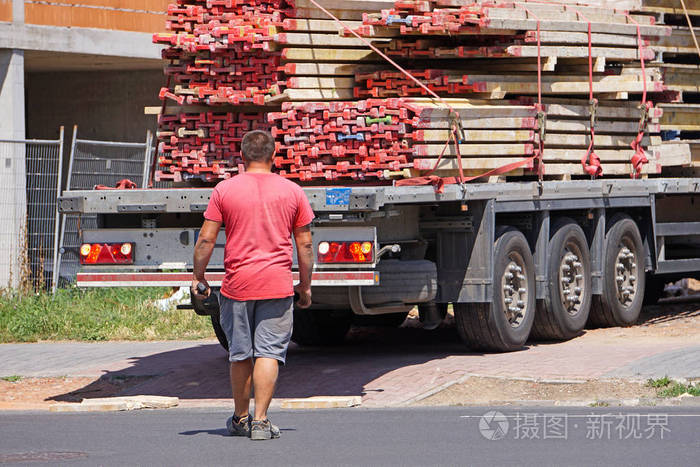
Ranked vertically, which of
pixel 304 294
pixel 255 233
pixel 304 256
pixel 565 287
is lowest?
pixel 565 287

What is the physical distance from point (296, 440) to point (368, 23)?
5.18 metres

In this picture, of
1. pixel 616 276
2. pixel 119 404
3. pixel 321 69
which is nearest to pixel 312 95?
pixel 321 69

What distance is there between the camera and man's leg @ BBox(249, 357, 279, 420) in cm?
810

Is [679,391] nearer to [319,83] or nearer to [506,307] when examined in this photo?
[506,307]

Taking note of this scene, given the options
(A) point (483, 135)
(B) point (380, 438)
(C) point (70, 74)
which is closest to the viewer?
(B) point (380, 438)

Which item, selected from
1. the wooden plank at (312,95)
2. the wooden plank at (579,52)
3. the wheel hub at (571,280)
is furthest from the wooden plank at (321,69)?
the wheel hub at (571,280)

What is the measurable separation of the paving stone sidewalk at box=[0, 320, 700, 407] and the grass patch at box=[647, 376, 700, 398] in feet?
0.90

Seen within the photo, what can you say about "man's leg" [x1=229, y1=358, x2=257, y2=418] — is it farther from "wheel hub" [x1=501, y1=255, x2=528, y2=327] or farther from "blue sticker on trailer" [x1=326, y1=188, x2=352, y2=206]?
"wheel hub" [x1=501, y1=255, x2=528, y2=327]

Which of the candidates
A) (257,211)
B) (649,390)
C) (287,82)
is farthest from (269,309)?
(287,82)

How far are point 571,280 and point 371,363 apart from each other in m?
2.62

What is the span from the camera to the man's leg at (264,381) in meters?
8.10

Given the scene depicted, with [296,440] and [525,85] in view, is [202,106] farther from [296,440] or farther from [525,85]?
[296,440]

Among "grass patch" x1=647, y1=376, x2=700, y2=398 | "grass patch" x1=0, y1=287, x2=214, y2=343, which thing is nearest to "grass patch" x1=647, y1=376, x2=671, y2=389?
"grass patch" x1=647, y1=376, x2=700, y2=398

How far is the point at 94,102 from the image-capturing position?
23859 mm
